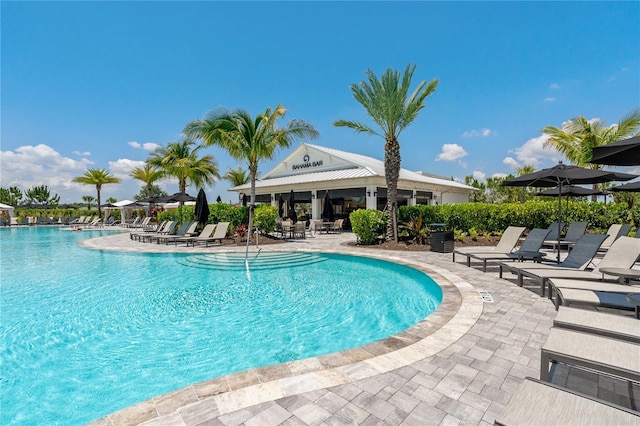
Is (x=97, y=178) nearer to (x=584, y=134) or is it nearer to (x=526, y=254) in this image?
(x=526, y=254)

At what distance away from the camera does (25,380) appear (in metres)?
3.32

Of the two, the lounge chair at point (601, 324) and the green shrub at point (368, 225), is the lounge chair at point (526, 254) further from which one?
the green shrub at point (368, 225)

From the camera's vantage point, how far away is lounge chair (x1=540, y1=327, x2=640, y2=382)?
1.88m

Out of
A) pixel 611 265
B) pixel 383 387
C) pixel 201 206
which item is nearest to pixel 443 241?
pixel 611 265

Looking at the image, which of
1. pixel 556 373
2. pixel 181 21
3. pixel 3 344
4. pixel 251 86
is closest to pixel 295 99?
→ pixel 251 86

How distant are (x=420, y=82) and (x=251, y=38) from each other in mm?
8058

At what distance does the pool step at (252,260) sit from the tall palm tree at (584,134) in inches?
618

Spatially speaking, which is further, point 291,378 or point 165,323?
Result: point 165,323

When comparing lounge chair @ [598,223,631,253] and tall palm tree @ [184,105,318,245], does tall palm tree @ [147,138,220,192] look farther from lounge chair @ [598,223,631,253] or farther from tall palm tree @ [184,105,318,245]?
lounge chair @ [598,223,631,253]

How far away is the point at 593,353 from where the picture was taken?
2066mm

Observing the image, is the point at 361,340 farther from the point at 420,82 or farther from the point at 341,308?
the point at 420,82

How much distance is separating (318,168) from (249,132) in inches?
429

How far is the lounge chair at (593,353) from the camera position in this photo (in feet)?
6.18

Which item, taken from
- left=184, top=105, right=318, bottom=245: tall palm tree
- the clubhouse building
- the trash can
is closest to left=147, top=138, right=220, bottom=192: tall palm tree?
the clubhouse building
